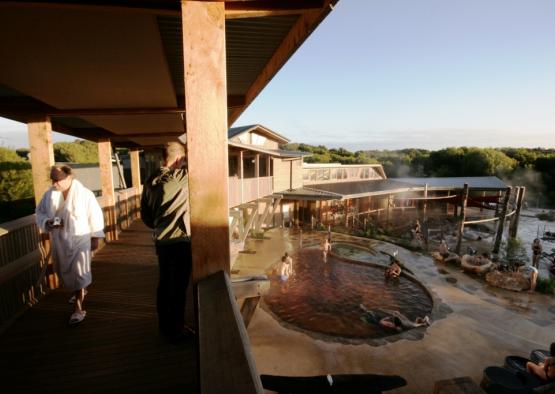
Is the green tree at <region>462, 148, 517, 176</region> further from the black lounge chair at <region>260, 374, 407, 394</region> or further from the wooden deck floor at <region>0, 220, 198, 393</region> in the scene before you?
the wooden deck floor at <region>0, 220, 198, 393</region>

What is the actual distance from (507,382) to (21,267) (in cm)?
909

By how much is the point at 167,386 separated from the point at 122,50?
10.7 feet

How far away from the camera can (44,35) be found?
2318 millimetres

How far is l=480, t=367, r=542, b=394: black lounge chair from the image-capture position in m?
5.41

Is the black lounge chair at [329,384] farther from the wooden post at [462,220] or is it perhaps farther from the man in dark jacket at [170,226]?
the wooden post at [462,220]

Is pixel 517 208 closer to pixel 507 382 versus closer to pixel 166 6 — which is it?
pixel 507 382

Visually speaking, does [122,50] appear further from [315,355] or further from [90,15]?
[315,355]

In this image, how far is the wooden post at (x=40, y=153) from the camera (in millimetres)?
4516

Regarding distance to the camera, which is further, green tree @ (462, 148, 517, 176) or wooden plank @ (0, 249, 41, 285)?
green tree @ (462, 148, 517, 176)

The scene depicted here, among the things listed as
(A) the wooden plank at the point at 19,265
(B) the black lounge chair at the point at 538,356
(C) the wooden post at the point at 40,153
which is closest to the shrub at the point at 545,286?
(B) the black lounge chair at the point at 538,356

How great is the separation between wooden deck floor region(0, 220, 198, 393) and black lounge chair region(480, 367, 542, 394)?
646 centimetres

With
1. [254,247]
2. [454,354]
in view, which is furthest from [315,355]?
[254,247]

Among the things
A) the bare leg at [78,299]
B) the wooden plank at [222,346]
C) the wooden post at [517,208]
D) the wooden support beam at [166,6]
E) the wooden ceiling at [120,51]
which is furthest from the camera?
the wooden post at [517,208]

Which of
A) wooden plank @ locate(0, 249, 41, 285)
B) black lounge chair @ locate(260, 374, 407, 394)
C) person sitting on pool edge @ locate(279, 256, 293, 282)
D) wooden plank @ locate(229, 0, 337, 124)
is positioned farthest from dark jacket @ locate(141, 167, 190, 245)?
person sitting on pool edge @ locate(279, 256, 293, 282)
